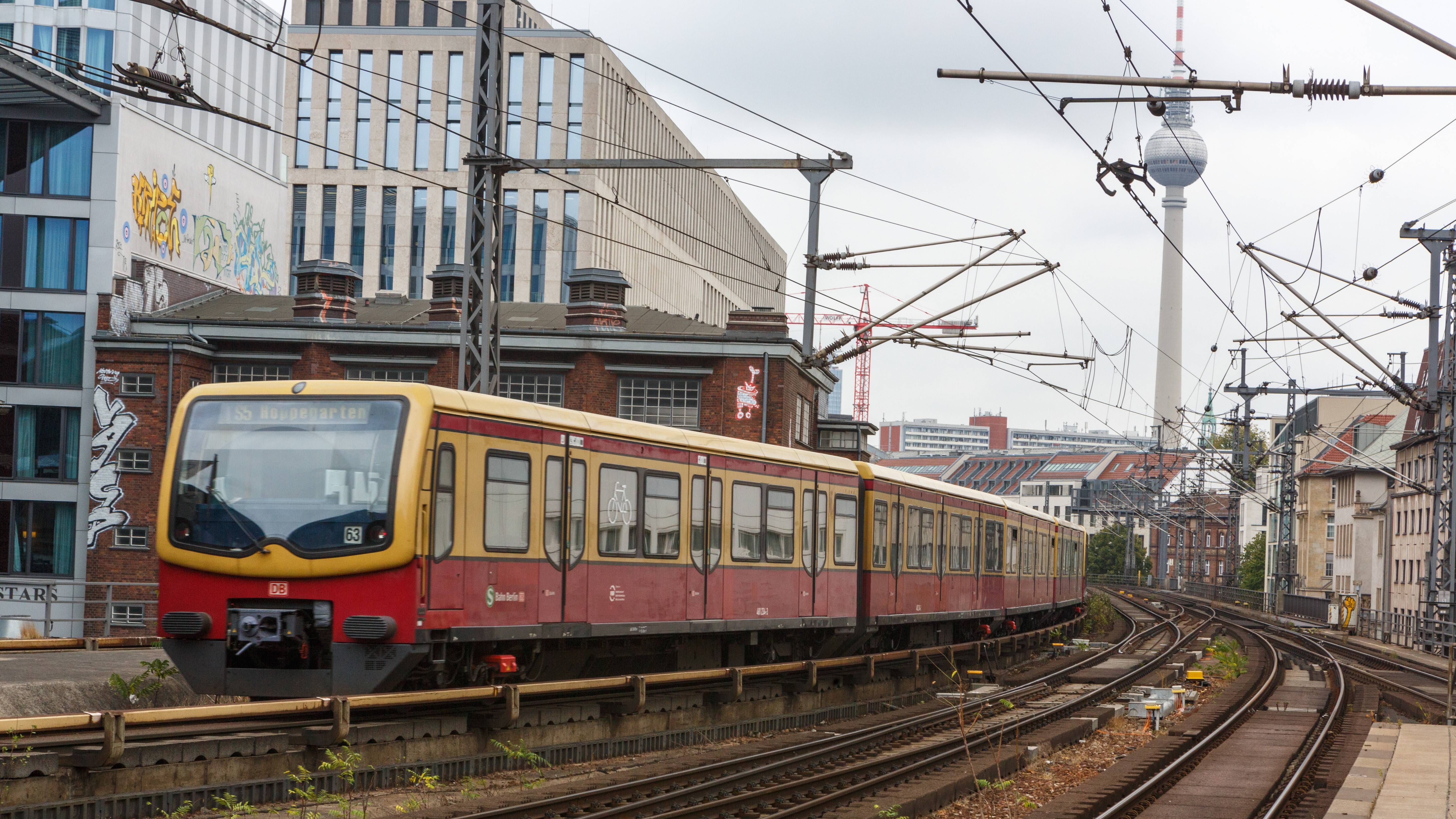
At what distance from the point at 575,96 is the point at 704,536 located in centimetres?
5840

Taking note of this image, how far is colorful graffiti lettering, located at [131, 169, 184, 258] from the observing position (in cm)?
4353

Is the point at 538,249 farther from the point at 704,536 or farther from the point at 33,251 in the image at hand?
the point at 704,536

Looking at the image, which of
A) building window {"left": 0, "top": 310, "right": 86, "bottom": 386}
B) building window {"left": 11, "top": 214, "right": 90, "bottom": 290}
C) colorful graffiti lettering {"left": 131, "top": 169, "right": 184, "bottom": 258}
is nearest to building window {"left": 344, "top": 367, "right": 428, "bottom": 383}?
building window {"left": 0, "top": 310, "right": 86, "bottom": 386}

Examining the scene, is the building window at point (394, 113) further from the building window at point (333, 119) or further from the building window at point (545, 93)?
the building window at point (545, 93)

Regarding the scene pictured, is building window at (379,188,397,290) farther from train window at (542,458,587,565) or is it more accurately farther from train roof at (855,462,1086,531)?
train window at (542,458,587,565)

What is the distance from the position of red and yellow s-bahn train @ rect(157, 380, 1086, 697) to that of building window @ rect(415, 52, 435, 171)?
59304mm

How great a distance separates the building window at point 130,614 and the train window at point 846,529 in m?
21.8

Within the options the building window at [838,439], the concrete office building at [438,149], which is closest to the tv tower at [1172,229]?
the concrete office building at [438,149]

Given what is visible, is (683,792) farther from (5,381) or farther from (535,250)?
(535,250)

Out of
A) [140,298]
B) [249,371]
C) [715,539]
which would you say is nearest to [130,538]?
[249,371]

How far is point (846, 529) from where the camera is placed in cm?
2223

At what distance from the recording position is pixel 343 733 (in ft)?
39.1

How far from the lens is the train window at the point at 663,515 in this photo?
56.1 ft

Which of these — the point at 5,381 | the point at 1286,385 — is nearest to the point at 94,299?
the point at 5,381
